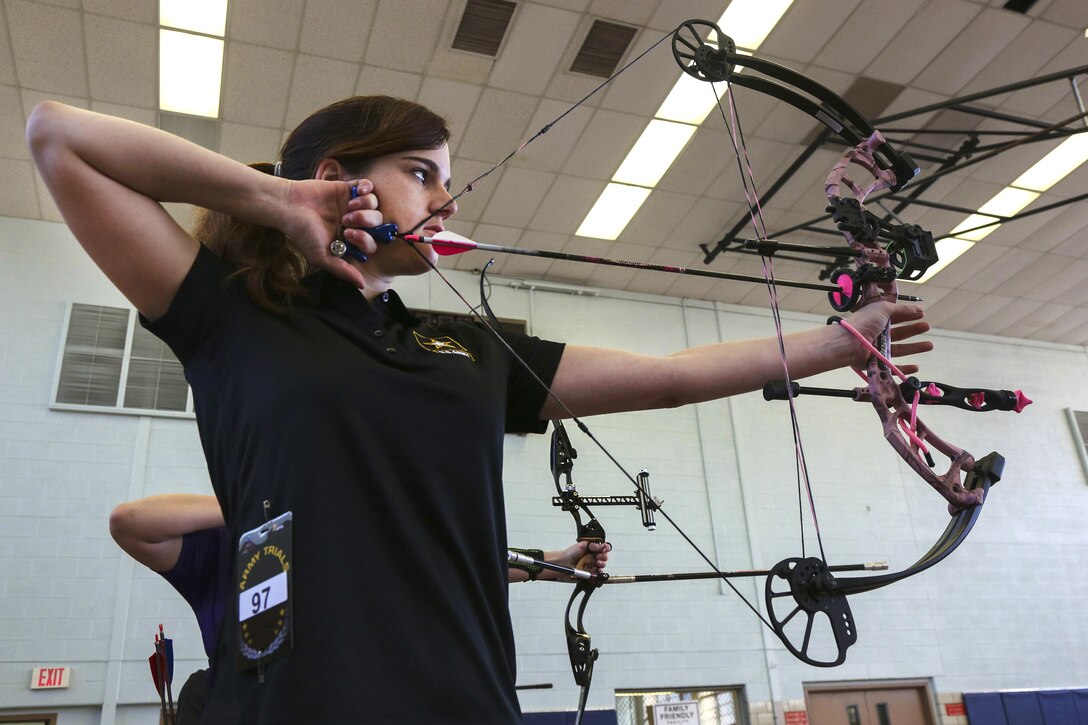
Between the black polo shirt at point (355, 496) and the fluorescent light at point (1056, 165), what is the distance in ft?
21.7

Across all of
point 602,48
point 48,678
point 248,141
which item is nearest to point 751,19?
point 602,48

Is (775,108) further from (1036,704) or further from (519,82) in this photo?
(1036,704)

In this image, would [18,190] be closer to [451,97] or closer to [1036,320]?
[451,97]

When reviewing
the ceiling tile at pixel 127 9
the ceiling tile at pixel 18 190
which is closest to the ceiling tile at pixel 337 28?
the ceiling tile at pixel 127 9

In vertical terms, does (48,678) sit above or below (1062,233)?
below

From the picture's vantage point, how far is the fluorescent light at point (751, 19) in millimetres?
4631

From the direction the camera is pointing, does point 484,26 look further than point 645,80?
No

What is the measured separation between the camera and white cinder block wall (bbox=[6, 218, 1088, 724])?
16.8 ft

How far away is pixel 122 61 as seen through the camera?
185 inches

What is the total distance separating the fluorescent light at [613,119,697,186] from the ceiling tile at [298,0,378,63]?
190 centimetres

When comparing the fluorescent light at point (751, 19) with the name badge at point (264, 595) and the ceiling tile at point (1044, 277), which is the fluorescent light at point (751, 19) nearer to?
the ceiling tile at point (1044, 277)

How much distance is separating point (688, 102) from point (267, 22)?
99.4 inches

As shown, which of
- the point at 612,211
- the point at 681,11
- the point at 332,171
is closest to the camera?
the point at 332,171

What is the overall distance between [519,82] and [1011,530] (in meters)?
6.22
